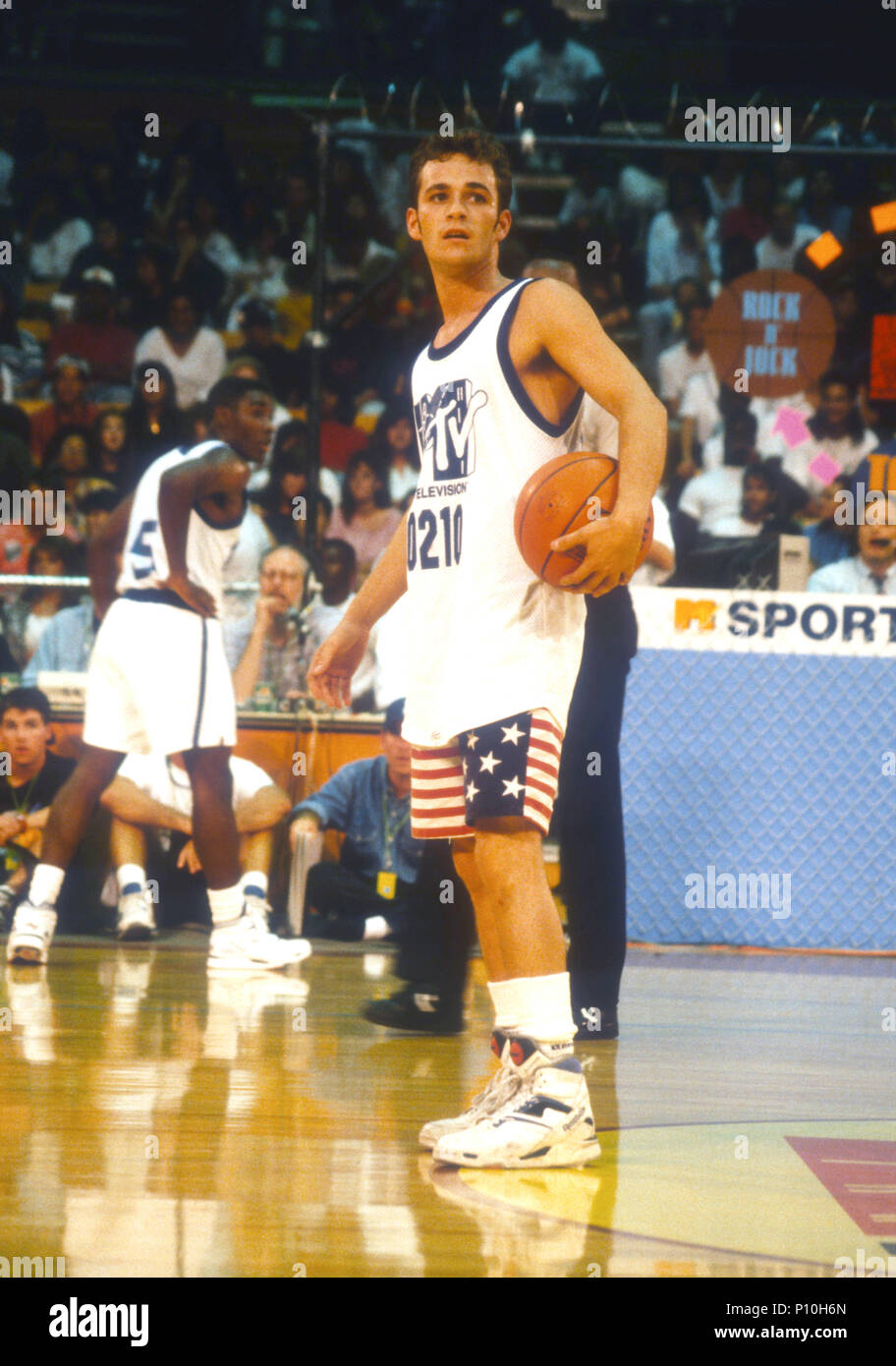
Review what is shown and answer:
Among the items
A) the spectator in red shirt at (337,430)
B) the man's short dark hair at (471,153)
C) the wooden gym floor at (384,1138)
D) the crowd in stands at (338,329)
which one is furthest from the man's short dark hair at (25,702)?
the man's short dark hair at (471,153)

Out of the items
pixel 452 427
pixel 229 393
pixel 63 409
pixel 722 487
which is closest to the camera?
pixel 452 427

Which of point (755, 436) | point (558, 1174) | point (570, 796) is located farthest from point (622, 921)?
point (755, 436)

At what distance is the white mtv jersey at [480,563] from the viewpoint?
2715mm

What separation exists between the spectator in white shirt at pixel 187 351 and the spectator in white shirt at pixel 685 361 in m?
2.47

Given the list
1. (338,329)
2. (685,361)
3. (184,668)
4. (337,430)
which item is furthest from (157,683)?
(685,361)

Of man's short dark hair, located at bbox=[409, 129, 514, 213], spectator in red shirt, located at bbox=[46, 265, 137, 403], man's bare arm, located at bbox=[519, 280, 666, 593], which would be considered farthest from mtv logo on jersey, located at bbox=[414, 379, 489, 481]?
spectator in red shirt, located at bbox=[46, 265, 137, 403]

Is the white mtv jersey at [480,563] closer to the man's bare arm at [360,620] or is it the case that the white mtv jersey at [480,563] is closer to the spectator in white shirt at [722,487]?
the man's bare arm at [360,620]

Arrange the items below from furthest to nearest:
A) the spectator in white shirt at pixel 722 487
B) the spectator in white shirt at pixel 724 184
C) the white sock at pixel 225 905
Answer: the spectator in white shirt at pixel 724 184, the spectator in white shirt at pixel 722 487, the white sock at pixel 225 905

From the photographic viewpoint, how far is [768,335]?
27.9 feet

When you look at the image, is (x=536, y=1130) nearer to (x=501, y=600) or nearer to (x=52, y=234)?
(x=501, y=600)

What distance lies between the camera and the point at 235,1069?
134 inches

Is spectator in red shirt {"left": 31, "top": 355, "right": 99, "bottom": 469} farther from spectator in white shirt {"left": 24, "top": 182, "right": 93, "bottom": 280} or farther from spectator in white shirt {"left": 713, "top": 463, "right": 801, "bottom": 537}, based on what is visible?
spectator in white shirt {"left": 713, "top": 463, "right": 801, "bottom": 537}

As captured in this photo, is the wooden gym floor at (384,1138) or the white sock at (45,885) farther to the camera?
the white sock at (45,885)

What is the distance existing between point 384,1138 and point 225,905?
2262 millimetres
